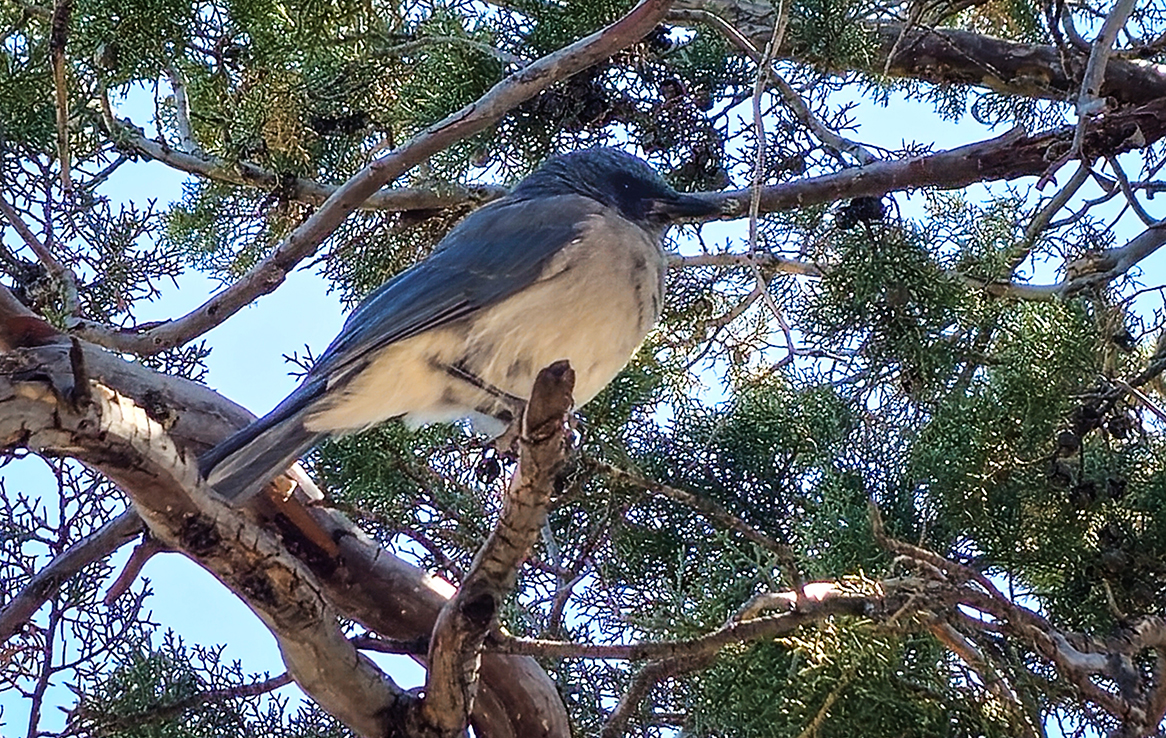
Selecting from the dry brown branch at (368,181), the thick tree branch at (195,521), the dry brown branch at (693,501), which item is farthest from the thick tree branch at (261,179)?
the thick tree branch at (195,521)

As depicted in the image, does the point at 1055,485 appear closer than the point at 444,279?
Yes

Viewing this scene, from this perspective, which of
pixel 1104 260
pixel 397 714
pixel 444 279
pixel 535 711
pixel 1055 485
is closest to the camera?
pixel 397 714

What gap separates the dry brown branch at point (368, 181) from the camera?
2201 mm

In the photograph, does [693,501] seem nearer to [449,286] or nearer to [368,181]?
[449,286]

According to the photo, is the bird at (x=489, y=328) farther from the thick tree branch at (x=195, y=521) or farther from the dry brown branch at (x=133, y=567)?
the thick tree branch at (x=195, y=521)

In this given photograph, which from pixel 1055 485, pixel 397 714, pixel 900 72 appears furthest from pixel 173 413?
pixel 900 72

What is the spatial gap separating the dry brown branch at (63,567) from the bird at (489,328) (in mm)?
347

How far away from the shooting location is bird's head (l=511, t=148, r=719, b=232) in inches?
114

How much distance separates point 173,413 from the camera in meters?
2.11

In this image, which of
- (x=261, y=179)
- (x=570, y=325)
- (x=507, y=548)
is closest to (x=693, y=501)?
(x=570, y=325)

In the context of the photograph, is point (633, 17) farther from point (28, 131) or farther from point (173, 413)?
point (28, 131)

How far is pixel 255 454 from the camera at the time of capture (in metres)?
2.13

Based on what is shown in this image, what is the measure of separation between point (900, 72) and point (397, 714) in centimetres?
217

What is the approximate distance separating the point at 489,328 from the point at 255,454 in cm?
56
